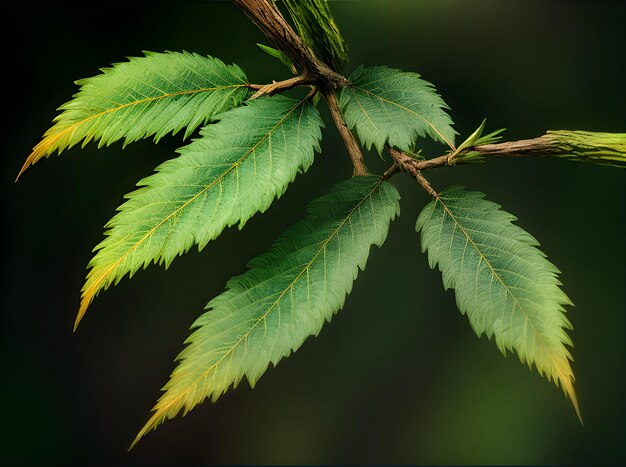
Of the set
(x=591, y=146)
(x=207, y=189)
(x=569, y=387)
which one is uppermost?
(x=207, y=189)

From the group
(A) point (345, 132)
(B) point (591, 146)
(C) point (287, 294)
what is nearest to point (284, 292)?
(C) point (287, 294)

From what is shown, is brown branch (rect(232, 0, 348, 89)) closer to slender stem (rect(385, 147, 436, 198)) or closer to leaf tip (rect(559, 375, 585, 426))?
slender stem (rect(385, 147, 436, 198))

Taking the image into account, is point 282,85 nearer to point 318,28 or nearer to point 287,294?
point 318,28

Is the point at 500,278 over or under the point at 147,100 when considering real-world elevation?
under

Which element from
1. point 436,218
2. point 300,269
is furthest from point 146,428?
point 436,218

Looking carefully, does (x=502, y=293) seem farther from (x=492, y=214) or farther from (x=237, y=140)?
(x=237, y=140)
